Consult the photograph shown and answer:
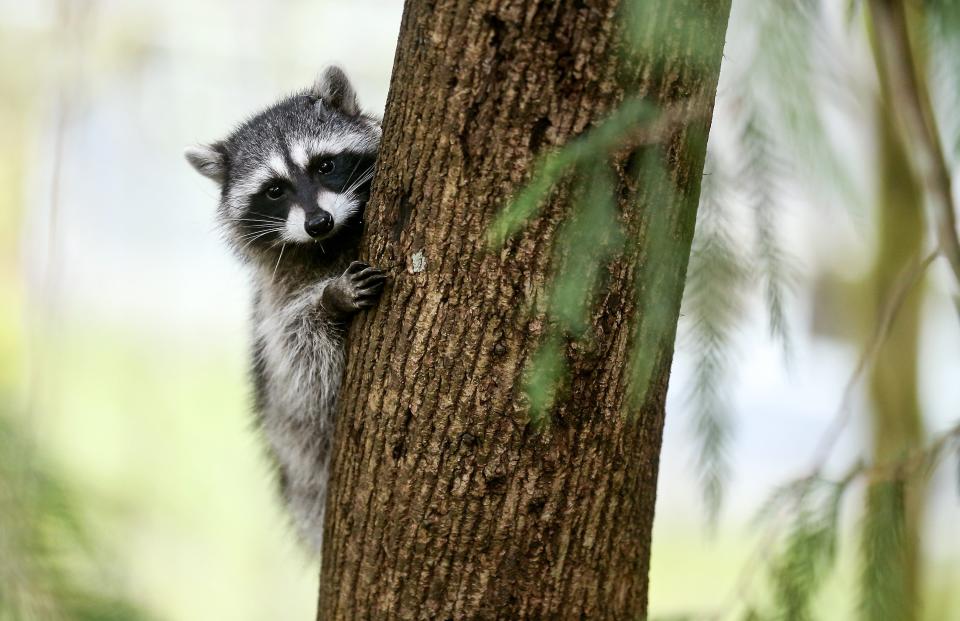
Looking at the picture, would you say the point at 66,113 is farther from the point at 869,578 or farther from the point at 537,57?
the point at 869,578

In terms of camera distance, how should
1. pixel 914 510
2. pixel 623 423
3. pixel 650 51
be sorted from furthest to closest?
pixel 914 510
pixel 623 423
pixel 650 51

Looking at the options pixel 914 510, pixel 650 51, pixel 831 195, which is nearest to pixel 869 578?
pixel 831 195

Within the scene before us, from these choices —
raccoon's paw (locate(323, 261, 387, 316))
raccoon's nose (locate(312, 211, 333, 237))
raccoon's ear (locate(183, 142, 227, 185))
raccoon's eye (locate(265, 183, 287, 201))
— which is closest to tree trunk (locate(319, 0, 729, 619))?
raccoon's paw (locate(323, 261, 387, 316))

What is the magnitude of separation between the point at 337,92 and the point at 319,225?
0.77 m

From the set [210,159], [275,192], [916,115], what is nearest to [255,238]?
[275,192]

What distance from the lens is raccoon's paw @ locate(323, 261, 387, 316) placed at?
1767 millimetres

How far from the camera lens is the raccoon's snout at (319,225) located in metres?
2.53

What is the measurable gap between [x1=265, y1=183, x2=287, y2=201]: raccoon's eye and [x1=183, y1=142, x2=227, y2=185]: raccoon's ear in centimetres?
41

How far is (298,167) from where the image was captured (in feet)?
9.29

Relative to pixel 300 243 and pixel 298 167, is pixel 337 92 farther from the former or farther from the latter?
pixel 300 243

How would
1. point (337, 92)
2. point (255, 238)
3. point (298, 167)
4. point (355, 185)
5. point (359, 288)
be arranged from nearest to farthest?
point (359, 288), point (355, 185), point (298, 167), point (255, 238), point (337, 92)

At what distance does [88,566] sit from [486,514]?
27.5 inches

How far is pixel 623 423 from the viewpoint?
1648 millimetres

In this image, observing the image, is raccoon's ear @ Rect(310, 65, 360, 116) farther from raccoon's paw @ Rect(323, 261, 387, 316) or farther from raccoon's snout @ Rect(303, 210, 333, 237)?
raccoon's paw @ Rect(323, 261, 387, 316)
